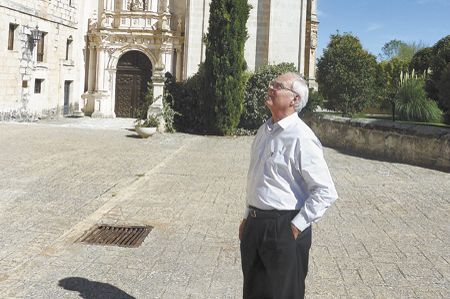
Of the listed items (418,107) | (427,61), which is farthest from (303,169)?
(427,61)

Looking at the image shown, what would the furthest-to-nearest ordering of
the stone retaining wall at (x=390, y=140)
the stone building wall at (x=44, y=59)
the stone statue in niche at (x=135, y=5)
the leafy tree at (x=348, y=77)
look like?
the stone statue in niche at (x=135, y=5) < the leafy tree at (x=348, y=77) < the stone building wall at (x=44, y=59) < the stone retaining wall at (x=390, y=140)

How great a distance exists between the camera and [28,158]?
37.3 ft

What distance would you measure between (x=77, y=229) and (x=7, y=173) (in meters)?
4.11

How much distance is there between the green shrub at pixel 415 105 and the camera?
661 inches

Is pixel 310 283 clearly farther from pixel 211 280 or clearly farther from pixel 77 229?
pixel 77 229

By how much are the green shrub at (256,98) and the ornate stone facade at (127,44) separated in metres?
2.63

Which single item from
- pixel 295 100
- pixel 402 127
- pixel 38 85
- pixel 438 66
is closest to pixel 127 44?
pixel 38 85

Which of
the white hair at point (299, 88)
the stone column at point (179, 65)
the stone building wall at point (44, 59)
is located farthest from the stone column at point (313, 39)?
the white hair at point (299, 88)

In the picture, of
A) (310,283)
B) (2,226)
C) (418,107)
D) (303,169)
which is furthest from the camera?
(418,107)

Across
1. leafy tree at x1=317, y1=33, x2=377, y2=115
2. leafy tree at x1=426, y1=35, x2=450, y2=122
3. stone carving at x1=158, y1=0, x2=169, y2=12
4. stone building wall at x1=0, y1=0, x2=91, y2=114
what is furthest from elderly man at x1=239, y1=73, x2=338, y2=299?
stone carving at x1=158, y1=0, x2=169, y2=12

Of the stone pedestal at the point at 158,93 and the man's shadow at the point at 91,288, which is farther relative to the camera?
the stone pedestal at the point at 158,93

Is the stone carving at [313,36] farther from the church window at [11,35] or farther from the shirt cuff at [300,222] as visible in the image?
the shirt cuff at [300,222]

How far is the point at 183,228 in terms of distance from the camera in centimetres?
620

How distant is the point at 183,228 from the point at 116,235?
0.80m
